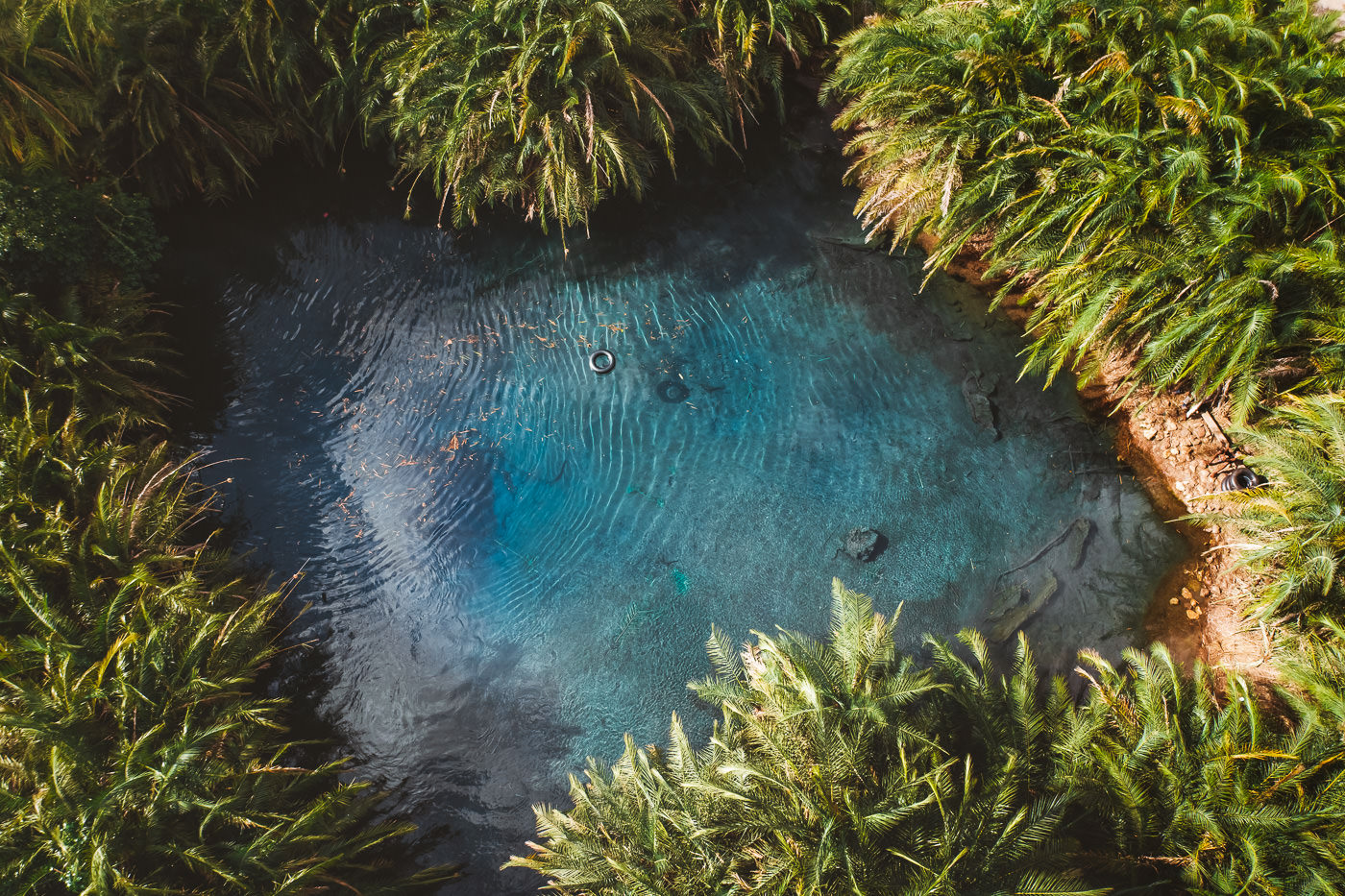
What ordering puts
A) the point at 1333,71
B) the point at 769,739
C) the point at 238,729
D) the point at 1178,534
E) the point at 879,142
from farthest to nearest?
the point at 879,142 < the point at 1178,534 < the point at 1333,71 < the point at 238,729 < the point at 769,739

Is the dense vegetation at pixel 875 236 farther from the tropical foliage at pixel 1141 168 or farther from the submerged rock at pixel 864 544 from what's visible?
the submerged rock at pixel 864 544

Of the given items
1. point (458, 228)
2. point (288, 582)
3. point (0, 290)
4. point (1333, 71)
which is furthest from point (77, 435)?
point (1333, 71)

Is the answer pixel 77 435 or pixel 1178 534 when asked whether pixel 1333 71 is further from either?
pixel 77 435

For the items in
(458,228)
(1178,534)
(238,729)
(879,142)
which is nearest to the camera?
(238,729)

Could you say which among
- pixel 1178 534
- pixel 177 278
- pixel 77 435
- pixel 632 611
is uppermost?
pixel 177 278

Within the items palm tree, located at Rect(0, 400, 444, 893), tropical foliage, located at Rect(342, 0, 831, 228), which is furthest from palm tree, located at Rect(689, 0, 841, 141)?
palm tree, located at Rect(0, 400, 444, 893)
